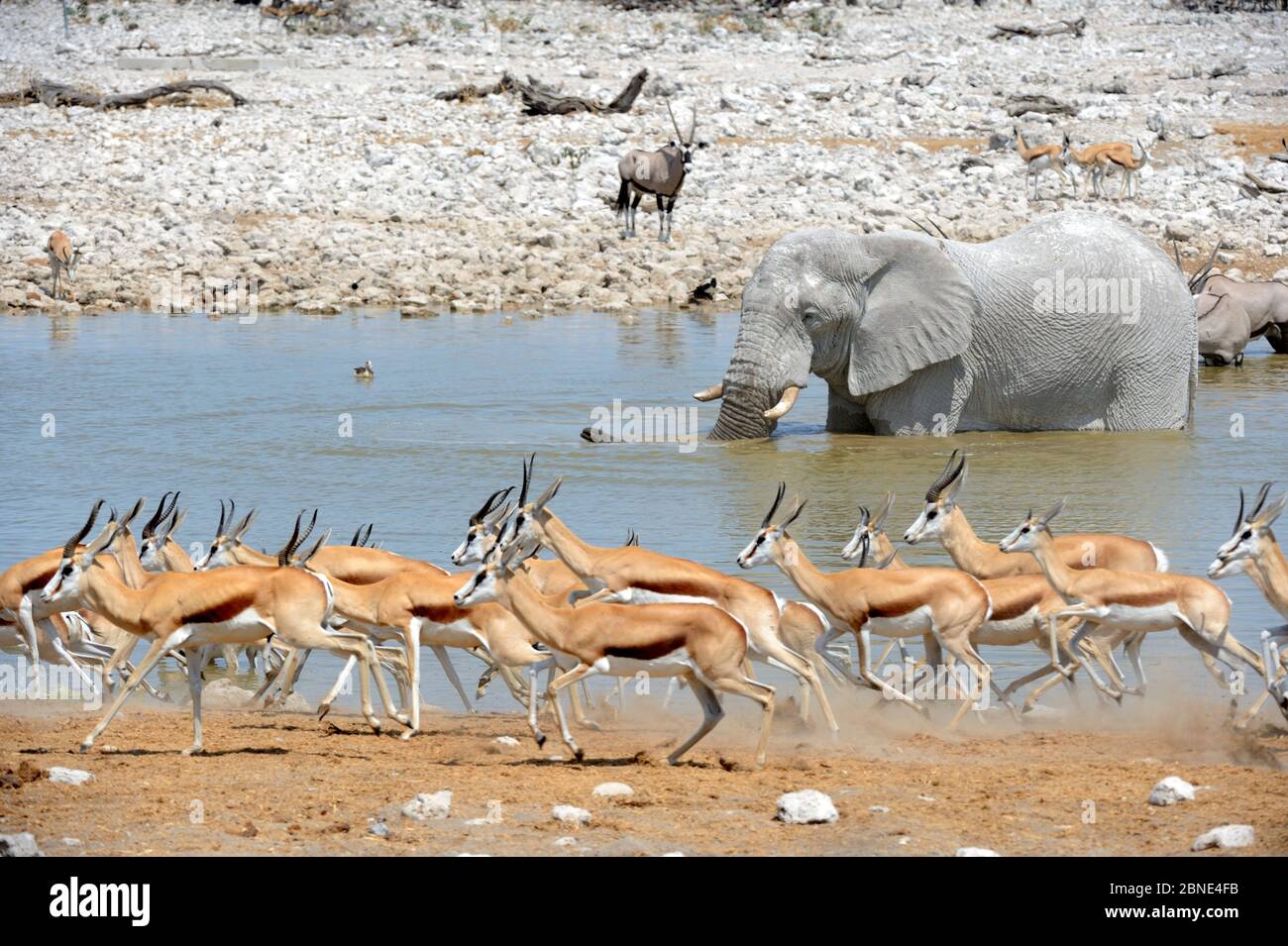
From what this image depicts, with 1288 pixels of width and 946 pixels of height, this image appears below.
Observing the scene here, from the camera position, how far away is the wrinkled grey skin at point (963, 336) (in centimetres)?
1642

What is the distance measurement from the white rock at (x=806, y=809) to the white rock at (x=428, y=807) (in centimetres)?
128

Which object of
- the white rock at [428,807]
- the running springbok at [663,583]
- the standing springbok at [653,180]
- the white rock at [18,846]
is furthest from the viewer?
the standing springbok at [653,180]

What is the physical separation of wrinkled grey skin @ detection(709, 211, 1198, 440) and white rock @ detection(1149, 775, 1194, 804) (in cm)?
914

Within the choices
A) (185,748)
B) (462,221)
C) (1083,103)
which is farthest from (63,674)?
(1083,103)

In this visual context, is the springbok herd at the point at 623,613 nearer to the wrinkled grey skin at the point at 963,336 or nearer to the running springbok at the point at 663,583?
the running springbok at the point at 663,583

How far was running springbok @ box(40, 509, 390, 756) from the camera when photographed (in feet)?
28.7

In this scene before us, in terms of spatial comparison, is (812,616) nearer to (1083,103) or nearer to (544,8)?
(1083,103)

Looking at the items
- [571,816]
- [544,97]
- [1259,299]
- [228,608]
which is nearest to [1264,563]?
[571,816]

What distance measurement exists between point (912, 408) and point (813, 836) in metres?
10.3

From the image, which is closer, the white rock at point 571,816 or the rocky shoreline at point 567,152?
the white rock at point 571,816

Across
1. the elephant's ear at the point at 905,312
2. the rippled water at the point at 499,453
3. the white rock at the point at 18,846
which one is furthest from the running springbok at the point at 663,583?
the elephant's ear at the point at 905,312

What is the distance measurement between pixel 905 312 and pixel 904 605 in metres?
7.65

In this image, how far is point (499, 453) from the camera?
52.6 feet

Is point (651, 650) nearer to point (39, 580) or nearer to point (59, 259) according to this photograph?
point (39, 580)
